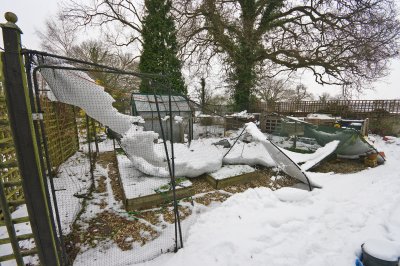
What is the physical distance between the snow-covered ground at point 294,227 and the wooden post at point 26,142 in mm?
1257

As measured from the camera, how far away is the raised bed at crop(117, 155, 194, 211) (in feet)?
12.8

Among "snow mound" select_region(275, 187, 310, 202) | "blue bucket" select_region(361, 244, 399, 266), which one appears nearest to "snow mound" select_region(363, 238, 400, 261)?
"blue bucket" select_region(361, 244, 399, 266)

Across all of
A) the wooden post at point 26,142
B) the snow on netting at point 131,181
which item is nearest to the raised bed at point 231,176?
the snow on netting at point 131,181

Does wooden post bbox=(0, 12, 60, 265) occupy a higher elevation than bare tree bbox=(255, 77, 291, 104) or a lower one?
lower

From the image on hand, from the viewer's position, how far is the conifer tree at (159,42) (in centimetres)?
1434

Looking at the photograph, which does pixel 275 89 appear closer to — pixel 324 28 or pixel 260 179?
pixel 324 28

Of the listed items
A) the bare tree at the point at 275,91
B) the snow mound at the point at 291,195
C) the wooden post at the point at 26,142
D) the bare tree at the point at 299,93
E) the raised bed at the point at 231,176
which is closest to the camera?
the wooden post at the point at 26,142

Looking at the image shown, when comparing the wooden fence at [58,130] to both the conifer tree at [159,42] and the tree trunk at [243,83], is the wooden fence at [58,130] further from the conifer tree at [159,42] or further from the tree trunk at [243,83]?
the tree trunk at [243,83]

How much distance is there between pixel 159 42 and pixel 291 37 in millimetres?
8951

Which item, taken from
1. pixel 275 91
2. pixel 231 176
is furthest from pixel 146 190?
pixel 275 91

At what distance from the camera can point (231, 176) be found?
16.8ft

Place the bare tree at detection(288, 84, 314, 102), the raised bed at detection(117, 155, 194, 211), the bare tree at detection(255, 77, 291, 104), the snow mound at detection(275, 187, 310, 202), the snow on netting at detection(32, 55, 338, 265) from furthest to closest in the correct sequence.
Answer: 1. the bare tree at detection(288, 84, 314, 102)
2. the bare tree at detection(255, 77, 291, 104)
3. the snow mound at detection(275, 187, 310, 202)
4. the raised bed at detection(117, 155, 194, 211)
5. the snow on netting at detection(32, 55, 338, 265)

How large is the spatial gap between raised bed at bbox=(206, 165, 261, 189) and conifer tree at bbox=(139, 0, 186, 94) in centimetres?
983

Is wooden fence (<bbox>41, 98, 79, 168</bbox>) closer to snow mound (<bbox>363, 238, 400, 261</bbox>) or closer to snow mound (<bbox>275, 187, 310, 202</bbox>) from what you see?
snow mound (<bbox>275, 187, 310, 202</bbox>)
